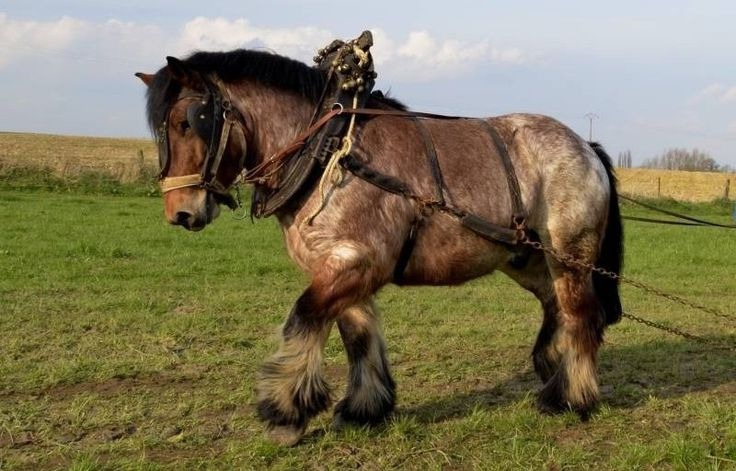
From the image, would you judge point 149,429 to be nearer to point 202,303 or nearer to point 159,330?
point 159,330

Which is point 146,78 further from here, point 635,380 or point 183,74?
point 635,380

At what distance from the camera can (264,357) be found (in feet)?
21.4

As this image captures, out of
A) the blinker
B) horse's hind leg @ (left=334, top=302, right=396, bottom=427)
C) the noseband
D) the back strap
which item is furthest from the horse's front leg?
the back strap

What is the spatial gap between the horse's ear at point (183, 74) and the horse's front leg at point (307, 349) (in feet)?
3.92

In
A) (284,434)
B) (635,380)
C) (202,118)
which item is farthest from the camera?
(635,380)

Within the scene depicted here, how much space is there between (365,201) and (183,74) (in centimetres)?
120

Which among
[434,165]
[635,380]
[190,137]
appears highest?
[190,137]

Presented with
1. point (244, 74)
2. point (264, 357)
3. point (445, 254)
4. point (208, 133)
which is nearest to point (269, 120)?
point (244, 74)

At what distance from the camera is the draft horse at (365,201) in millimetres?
4254

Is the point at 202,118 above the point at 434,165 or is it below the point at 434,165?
above

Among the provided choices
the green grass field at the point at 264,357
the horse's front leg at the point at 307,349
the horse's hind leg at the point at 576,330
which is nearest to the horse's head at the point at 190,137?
the horse's front leg at the point at 307,349

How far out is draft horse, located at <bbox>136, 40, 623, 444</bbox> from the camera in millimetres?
4254

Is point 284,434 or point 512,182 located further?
point 512,182

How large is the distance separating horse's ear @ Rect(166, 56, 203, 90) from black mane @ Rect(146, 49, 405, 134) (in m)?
0.03
